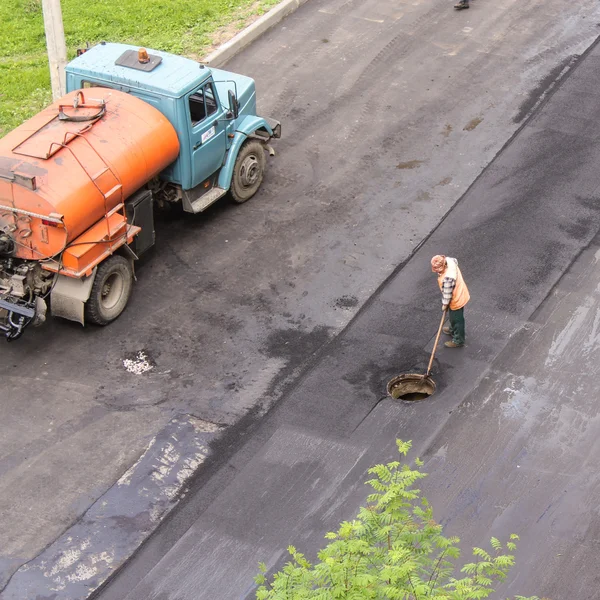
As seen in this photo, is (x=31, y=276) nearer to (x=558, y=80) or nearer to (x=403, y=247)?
(x=403, y=247)

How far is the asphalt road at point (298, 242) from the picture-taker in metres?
10.5

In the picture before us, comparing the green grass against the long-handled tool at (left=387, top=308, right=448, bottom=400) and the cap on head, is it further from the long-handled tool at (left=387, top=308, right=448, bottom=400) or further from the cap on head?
the long-handled tool at (left=387, top=308, right=448, bottom=400)

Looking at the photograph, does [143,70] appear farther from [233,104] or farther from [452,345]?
[452,345]

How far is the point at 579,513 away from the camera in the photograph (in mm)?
9414

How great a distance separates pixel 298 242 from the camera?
13328mm

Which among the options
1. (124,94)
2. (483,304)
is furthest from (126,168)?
(483,304)

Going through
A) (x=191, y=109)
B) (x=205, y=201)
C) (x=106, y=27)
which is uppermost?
(x=191, y=109)

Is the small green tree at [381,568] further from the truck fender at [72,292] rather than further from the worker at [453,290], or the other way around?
the truck fender at [72,292]

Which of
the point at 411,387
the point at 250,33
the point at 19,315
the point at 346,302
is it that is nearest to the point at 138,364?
the point at 19,315

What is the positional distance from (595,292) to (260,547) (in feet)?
18.8

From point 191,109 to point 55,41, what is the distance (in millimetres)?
2874

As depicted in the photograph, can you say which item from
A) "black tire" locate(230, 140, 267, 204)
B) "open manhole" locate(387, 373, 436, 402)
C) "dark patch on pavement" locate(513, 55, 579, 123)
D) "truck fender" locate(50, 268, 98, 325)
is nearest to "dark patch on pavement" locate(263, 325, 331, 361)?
"open manhole" locate(387, 373, 436, 402)

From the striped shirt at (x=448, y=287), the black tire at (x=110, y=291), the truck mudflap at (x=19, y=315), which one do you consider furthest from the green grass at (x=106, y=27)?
the striped shirt at (x=448, y=287)

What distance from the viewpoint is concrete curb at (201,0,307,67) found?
17297 millimetres
